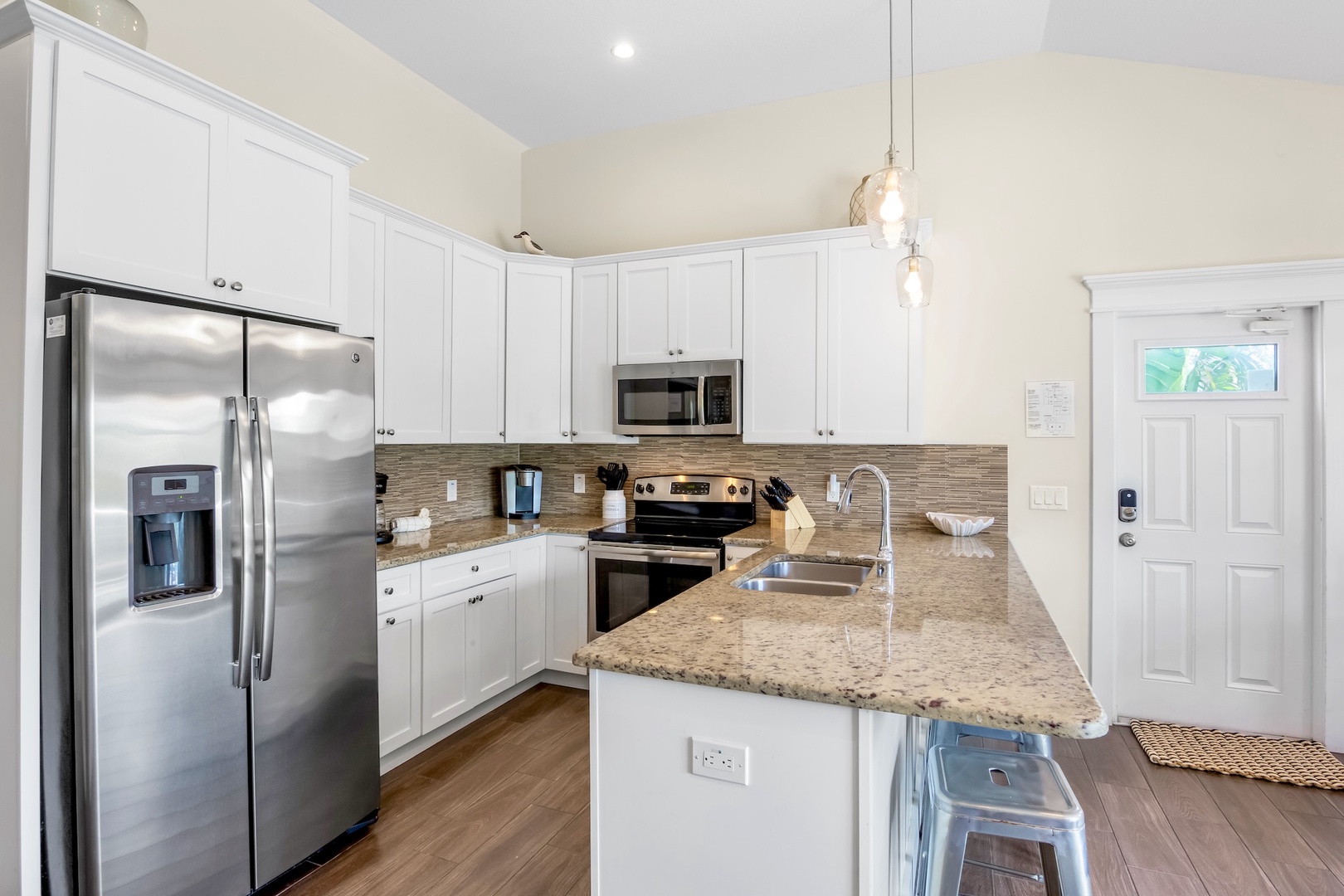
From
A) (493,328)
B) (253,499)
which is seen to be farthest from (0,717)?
(493,328)

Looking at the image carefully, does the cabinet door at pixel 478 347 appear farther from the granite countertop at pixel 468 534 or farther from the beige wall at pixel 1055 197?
the beige wall at pixel 1055 197

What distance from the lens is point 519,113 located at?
12.6 ft

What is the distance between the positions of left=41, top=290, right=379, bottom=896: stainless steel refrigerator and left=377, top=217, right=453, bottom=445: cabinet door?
2.39ft

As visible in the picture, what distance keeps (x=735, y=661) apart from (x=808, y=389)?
213 cm

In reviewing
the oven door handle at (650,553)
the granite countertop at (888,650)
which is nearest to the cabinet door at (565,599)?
the oven door handle at (650,553)

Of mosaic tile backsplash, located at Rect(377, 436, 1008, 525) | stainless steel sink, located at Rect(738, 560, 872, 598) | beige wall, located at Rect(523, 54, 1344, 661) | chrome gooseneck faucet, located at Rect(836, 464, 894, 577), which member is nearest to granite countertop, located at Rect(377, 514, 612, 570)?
mosaic tile backsplash, located at Rect(377, 436, 1008, 525)

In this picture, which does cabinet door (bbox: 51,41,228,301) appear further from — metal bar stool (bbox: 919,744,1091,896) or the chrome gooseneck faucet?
metal bar stool (bbox: 919,744,1091,896)

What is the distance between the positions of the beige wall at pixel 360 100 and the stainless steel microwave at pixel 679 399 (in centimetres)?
134

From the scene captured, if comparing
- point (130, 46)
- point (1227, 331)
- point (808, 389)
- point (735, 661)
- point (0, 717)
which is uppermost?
point (130, 46)

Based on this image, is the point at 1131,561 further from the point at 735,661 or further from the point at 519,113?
the point at 519,113

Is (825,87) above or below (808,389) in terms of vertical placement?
above

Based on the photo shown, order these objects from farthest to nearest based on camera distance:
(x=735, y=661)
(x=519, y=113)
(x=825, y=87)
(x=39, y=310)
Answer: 1. (x=519, y=113)
2. (x=825, y=87)
3. (x=39, y=310)
4. (x=735, y=661)

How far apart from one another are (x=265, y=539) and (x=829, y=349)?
2.40 meters

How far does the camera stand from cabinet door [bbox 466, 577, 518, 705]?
120 inches
